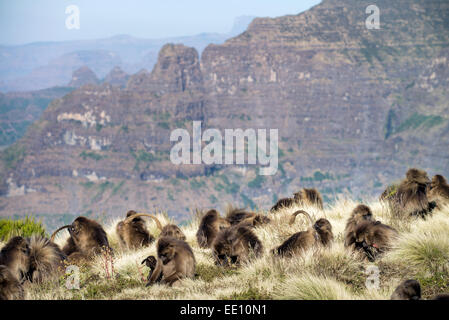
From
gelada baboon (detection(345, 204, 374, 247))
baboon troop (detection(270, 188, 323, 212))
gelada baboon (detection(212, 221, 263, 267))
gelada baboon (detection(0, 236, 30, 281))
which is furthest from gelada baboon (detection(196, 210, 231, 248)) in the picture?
gelada baboon (detection(0, 236, 30, 281))

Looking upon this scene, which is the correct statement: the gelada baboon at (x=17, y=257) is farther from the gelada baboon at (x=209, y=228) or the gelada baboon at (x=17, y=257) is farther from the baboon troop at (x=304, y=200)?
the baboon troop at (x=304, y=200)

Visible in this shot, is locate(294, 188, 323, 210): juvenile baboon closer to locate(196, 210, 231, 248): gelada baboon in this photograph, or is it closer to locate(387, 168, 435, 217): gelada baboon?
locate(387, 168, 435, 217): gelada baboon

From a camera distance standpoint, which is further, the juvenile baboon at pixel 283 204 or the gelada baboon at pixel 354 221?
the juvenile baboon at pixel 283 204

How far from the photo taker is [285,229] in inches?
337

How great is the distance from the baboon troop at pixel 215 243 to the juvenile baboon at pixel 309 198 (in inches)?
76.6

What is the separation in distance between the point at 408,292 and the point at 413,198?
15.5 feet

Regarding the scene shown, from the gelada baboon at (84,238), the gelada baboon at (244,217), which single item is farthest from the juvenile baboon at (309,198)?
the gelada baboon at (84,238)

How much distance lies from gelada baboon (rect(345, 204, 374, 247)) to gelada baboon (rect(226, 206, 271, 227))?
163 centimetres

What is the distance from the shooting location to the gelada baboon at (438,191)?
959 centimetres

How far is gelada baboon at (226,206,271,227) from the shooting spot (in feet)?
30.3
